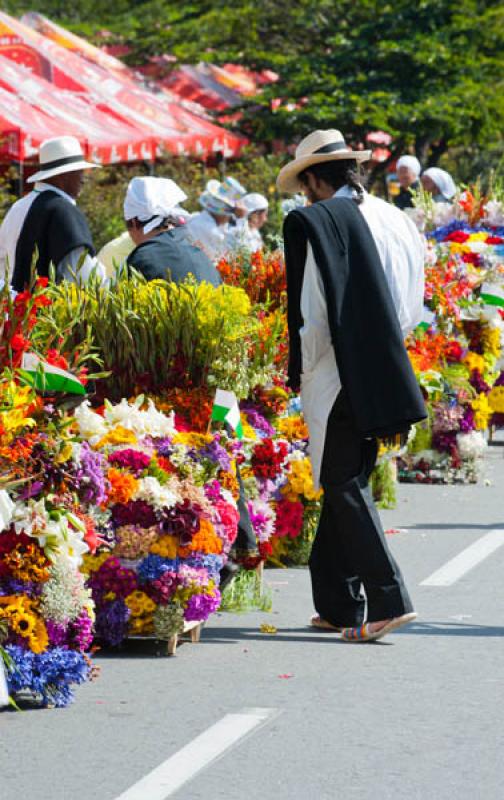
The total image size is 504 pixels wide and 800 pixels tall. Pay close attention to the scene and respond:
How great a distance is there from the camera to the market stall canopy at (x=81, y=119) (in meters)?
19.7

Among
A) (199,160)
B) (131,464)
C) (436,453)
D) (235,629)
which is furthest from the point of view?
(199,160)

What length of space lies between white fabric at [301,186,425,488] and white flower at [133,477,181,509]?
2.24 feet

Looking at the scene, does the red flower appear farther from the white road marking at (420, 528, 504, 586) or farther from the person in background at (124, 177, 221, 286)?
the person in background at (124, 177, 221, 286)

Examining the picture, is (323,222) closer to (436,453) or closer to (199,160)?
(436,453)

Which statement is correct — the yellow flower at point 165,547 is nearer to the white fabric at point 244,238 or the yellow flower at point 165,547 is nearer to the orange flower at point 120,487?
the orange flower at point 120,487

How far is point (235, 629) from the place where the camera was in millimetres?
7383

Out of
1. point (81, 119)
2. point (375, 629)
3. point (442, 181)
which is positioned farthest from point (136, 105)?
point (375, 629)

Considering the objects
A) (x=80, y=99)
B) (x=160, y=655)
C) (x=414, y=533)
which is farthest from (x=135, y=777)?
(x=80, y=99)

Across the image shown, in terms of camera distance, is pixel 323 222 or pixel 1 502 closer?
pixel 1 502

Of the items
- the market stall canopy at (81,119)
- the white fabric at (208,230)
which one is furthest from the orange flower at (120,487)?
the market stall canopy at (81,119)

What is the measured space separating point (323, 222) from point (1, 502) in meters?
1.95

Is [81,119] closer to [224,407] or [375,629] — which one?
[224,407]

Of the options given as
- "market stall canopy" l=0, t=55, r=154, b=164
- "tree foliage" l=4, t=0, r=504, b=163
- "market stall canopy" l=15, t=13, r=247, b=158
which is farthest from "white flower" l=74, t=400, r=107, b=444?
"tree foliage" l=4, t=0, r=504, b=163

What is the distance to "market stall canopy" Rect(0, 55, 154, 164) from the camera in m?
19.7
